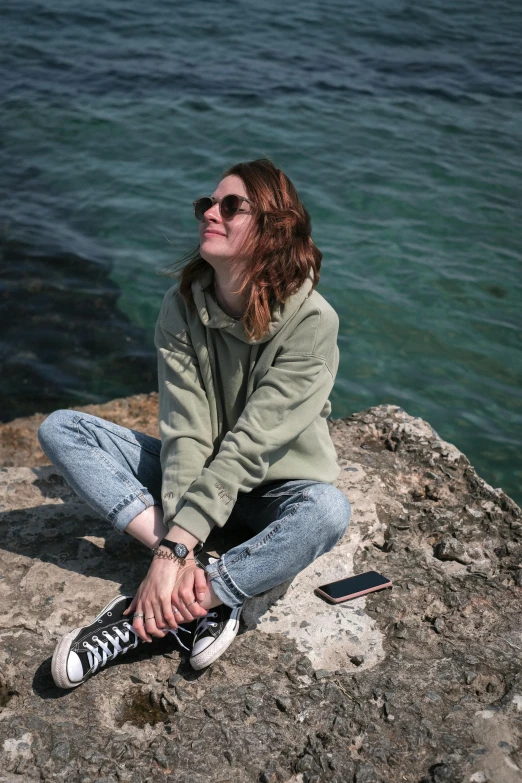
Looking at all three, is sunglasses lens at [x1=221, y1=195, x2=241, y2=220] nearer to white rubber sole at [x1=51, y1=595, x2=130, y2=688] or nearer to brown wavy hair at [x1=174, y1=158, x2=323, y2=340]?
brown wavy hair at [x1=174, y1=158, x2=323, y2=340]

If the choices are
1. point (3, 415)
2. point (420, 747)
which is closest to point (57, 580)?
point (420, 747)

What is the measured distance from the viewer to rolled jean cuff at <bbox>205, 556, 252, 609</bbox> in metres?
3.11

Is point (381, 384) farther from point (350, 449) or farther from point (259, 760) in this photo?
point (259, 760)

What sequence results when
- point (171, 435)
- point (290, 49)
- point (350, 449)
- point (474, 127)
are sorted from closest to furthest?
1. point (171, 435)
2. point (350, 449)
3. point (474, 127)
4. point (290, 49)

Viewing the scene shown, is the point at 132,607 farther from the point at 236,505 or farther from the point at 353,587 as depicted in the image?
the point at 353,587

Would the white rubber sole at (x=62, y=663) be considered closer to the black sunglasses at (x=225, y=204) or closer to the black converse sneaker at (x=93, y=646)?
the black converse sneaker at (x=93, y=646)

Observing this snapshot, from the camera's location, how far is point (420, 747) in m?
2.77

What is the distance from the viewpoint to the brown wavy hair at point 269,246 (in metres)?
3.27

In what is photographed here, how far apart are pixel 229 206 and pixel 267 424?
0.89 metres

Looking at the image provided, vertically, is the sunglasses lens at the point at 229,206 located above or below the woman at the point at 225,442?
above

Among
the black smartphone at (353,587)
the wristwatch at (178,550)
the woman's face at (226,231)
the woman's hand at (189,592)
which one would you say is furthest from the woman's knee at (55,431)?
the black smartphone at (353,587)

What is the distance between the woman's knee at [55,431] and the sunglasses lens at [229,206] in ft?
3.56

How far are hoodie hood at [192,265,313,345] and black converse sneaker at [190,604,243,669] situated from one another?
1.10 meters

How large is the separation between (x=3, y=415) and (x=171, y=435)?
368 cm
